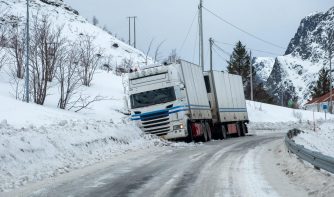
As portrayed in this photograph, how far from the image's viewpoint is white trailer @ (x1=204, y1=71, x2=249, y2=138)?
30.2 metres

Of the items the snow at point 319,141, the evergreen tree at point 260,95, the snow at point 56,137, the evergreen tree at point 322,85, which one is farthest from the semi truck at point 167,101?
the evergreen tree at point 322,85

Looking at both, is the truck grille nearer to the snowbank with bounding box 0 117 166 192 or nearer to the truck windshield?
the truck windshield

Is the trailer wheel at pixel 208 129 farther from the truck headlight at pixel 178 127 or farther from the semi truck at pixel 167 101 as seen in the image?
the truck headlight at pixel 178 127

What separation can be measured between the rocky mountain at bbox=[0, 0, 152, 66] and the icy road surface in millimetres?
60766

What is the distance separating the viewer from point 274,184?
424 inches

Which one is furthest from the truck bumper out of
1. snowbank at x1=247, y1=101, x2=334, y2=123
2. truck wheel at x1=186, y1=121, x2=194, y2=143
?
snowbank at x1=247, y1=101, x2=334, y2=123

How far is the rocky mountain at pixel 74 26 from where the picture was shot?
81.2 m

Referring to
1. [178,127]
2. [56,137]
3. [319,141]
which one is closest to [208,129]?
[178,127]

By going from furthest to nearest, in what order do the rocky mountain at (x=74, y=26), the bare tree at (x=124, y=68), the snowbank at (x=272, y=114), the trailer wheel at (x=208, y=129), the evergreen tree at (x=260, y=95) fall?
the evergreen tree at (x=260, y=95) < the rocky mountain at (x=74, y=26) < the bare tree at (x=124, y=68) < the snowbank at (x=272, y=114) < the trailer wheel at (x=208, y=129)

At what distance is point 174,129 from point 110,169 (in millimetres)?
10918

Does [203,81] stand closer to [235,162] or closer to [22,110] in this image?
[22,110]

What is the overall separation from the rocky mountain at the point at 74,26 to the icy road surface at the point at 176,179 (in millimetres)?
60766

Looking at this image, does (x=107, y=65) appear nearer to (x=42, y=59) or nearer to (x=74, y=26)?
(x=74, y=26)

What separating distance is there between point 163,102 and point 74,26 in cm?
7221
